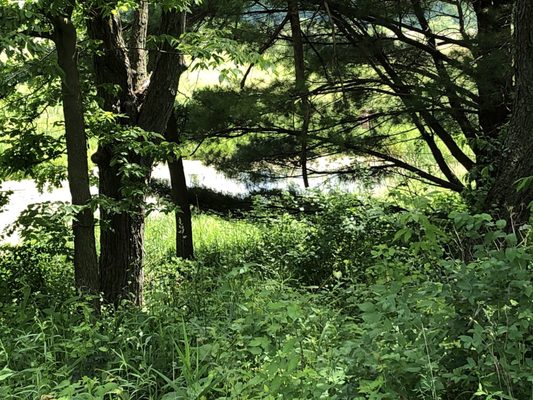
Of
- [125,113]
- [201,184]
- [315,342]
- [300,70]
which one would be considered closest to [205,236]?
[201,184]

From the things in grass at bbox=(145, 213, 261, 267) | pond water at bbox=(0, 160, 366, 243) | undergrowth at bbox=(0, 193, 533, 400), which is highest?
pond water at bbox=(0, 160, 366, 243)

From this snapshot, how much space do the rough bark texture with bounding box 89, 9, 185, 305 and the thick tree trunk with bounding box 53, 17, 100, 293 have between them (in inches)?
17.5

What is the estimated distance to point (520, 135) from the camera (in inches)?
136

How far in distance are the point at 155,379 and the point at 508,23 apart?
4.37m

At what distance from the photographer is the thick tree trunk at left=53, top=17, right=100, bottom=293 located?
3.43 metres

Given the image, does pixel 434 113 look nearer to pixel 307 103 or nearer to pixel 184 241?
pixel 307 103

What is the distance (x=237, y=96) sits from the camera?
5.89 metres

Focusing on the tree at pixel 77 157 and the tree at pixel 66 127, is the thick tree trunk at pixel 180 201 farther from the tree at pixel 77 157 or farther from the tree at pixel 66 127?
the tree at pixel 77 157

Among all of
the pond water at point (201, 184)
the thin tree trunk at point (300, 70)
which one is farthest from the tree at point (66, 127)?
the thin tree trunk at point (300, 70)

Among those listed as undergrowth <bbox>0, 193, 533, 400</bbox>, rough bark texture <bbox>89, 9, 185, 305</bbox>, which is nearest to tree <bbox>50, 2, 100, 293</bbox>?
undergrowth <bbox>0, 193, 533, 400</bbox>

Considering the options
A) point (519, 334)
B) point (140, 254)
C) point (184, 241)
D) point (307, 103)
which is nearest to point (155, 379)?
point (519, 334)

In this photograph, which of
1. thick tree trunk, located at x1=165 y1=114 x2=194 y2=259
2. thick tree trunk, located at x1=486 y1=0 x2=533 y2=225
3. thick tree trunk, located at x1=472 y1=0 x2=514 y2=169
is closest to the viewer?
thick tree trunk, located at x1=486 y1=0 x2=533 y2=225

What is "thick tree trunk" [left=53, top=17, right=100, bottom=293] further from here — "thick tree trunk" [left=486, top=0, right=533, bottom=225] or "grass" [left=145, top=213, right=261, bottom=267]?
"thick tree trunk" [left=486, top=0, right=533, bottom=225]

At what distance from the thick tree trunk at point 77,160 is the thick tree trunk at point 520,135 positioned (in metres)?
2.56
